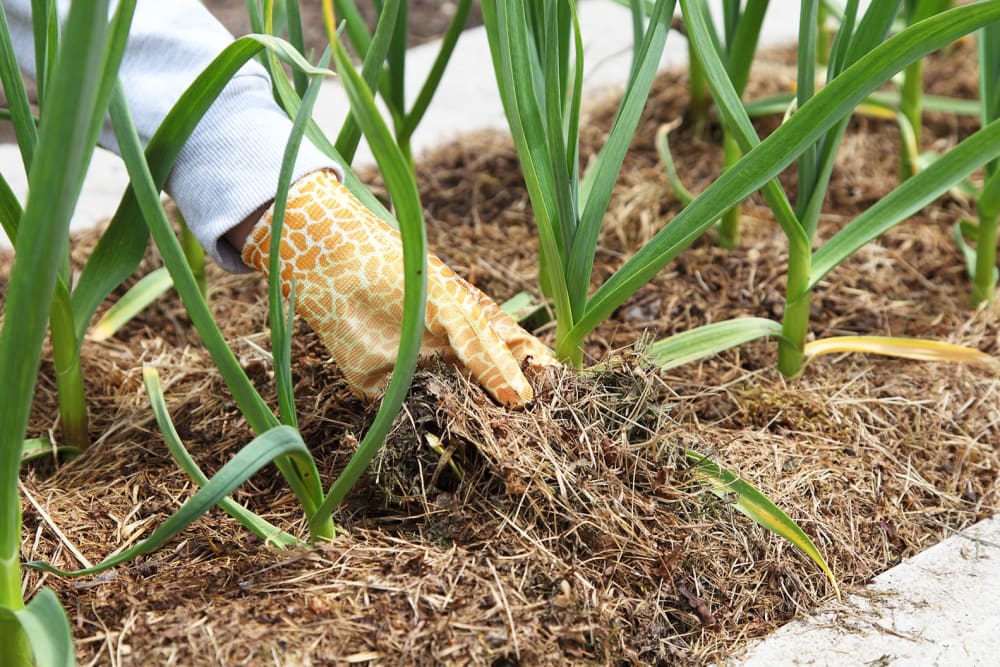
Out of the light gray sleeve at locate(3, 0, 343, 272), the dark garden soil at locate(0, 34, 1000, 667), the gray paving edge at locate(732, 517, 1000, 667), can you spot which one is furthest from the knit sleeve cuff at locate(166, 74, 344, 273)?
the gray paving edge at locate(732, 517, 1000, 667)

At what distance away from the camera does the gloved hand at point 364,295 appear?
1052 mm

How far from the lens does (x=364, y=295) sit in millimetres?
1055

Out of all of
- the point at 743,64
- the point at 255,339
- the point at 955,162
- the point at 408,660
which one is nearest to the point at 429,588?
the point at 408,660

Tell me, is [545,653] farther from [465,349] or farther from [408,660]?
[465,349]

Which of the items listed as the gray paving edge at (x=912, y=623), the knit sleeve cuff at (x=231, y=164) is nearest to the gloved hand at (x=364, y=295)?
the knit sleeve cuff at (x=231, y=164)

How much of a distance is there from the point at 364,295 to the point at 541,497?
25 centimetres

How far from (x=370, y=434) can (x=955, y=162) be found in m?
0.74

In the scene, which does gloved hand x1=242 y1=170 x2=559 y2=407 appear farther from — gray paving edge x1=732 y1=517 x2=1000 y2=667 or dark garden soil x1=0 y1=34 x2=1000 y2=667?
gray paving edge x1=732 y1=517 x2=1000 y2=667

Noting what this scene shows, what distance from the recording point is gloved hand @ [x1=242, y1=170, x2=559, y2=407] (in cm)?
105

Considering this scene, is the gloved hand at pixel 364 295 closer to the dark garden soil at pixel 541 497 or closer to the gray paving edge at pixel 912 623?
the dark garden soil at pixel 541 497

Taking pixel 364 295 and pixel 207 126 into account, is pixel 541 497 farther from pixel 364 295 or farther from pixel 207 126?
pixel 207 126

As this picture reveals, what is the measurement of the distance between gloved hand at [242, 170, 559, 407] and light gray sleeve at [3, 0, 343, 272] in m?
0.04

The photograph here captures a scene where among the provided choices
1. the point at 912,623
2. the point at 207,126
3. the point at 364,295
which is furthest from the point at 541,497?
the point at 207,126

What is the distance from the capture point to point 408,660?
35.0 inches
